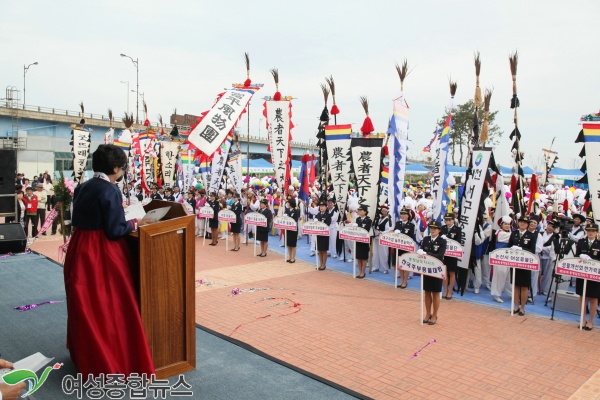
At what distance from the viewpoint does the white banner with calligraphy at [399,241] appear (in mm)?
9258

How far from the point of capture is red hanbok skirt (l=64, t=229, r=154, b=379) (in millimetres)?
3365

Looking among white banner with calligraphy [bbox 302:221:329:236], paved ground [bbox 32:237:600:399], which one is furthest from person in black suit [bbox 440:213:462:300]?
white banner with calligraphy [bbox 302:221:329:236]

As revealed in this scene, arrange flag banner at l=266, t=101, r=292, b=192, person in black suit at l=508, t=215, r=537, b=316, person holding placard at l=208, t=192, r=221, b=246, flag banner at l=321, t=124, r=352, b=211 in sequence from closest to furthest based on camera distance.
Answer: person in black suit at l=508, t=215, r=537, b=316
flag banner at l=321, t=124, r=352, b=211
flag banner at l=266, t=101, r=292, b=192
person holding placard at l=208, t=192, r=221, b=246

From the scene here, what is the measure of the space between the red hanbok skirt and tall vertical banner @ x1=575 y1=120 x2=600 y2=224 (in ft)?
24.8

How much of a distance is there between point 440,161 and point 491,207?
184 centimetres

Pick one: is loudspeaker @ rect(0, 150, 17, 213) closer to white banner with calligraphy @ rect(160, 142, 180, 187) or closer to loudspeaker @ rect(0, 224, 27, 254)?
loudspeaker @ rect(0, 224, 27, 254)

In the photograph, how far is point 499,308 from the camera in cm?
842

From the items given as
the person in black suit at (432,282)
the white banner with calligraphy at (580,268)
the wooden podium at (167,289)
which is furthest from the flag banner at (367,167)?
the wooden podium at (167,289)

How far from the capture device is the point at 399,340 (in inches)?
255

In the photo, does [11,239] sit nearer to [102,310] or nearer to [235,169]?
[102,310]

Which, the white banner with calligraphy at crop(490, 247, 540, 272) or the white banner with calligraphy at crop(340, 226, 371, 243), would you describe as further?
the white banner with calligraphy at crop(340, 226, 371, 243)

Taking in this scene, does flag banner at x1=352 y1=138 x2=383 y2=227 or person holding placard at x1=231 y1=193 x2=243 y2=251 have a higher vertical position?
flag banner at x1=352 y1=138 x2=383 y2=227

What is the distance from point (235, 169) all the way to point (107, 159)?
14289 millimetres

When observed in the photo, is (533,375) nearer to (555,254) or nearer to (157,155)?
(555,254)
